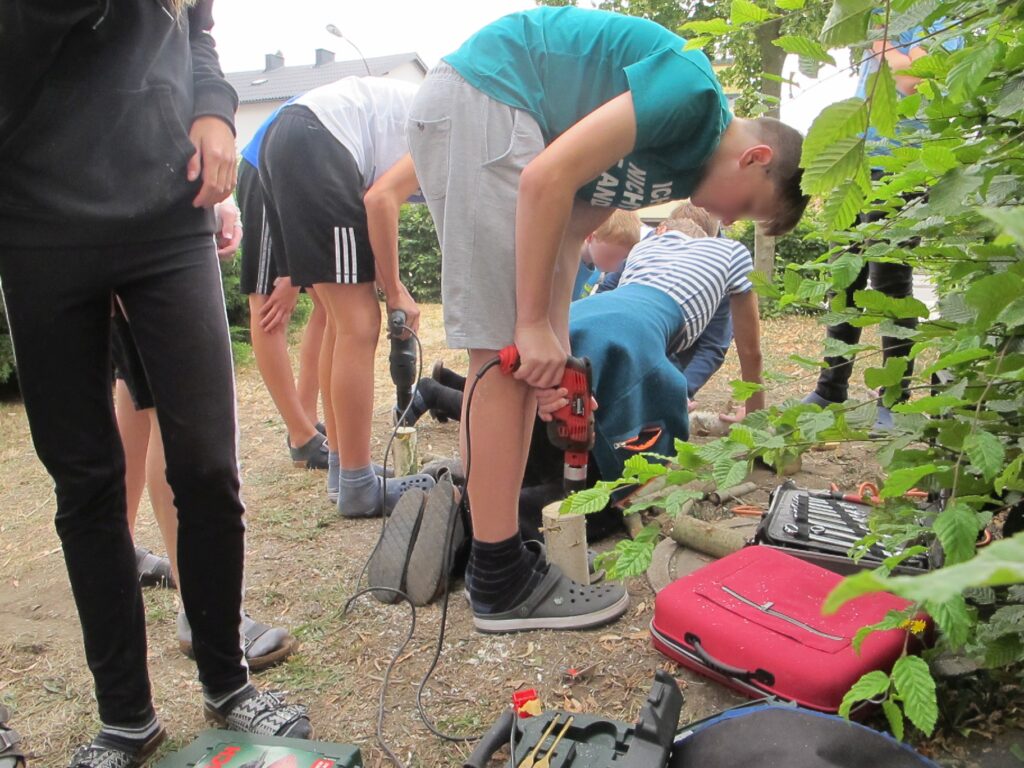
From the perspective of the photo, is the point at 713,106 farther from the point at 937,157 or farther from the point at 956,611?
the point at 956,611

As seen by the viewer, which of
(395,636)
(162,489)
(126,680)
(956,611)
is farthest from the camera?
(395,636)

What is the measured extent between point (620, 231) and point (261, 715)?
282 cm

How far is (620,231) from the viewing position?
12.5 ft

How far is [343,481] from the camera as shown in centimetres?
292

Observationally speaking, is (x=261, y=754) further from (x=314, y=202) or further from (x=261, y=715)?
(x=314, y=202)

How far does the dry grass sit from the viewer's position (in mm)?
1794

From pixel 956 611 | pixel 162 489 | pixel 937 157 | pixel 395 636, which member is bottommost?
pixel 395 636

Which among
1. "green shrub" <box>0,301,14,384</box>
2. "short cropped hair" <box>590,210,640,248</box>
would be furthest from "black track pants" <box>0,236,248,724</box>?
"green shrub" <box>0,301,14,384</box>

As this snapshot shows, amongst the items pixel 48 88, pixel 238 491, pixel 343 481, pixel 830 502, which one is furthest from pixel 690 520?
pixel 48 88

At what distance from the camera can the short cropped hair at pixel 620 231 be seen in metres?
3.78

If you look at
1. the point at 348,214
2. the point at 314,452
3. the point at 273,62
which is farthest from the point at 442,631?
the point at 273,62

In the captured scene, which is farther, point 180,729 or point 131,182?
point 180,729

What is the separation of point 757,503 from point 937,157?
2.14m

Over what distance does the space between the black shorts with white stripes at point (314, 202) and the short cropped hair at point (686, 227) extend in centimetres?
165
